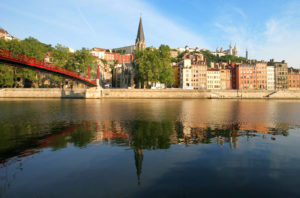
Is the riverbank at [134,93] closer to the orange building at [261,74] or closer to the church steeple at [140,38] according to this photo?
the orange building at [261,74]

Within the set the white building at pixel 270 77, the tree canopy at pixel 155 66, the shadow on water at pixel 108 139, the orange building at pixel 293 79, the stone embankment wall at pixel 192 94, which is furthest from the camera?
the orange building at pixel 293 79

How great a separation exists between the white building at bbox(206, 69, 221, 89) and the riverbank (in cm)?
2595

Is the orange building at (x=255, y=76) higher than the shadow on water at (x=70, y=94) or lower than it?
higher

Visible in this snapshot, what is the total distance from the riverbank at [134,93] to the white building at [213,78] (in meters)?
26.0

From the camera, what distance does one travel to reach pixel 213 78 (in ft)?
319

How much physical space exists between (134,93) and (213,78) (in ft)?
154

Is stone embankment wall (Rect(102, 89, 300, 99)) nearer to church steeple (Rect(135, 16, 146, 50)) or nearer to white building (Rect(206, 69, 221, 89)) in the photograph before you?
white building (Rect(206, 69, 221, 89))

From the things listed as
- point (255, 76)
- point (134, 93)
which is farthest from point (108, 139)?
point (255, 76)

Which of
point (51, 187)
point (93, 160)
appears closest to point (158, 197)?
point (51, 187)

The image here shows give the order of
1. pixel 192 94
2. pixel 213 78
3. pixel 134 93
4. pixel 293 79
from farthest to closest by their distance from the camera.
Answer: pixel 293 79, pixel 213 78, pixel 192 94, pixel 134 93

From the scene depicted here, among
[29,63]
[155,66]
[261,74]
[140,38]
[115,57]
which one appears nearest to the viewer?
[29,63]

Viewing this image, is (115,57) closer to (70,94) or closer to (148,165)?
(70,94)

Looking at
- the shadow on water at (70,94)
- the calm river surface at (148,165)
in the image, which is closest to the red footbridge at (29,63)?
the shadow on water at (70,94)

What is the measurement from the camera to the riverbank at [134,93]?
62281mm
